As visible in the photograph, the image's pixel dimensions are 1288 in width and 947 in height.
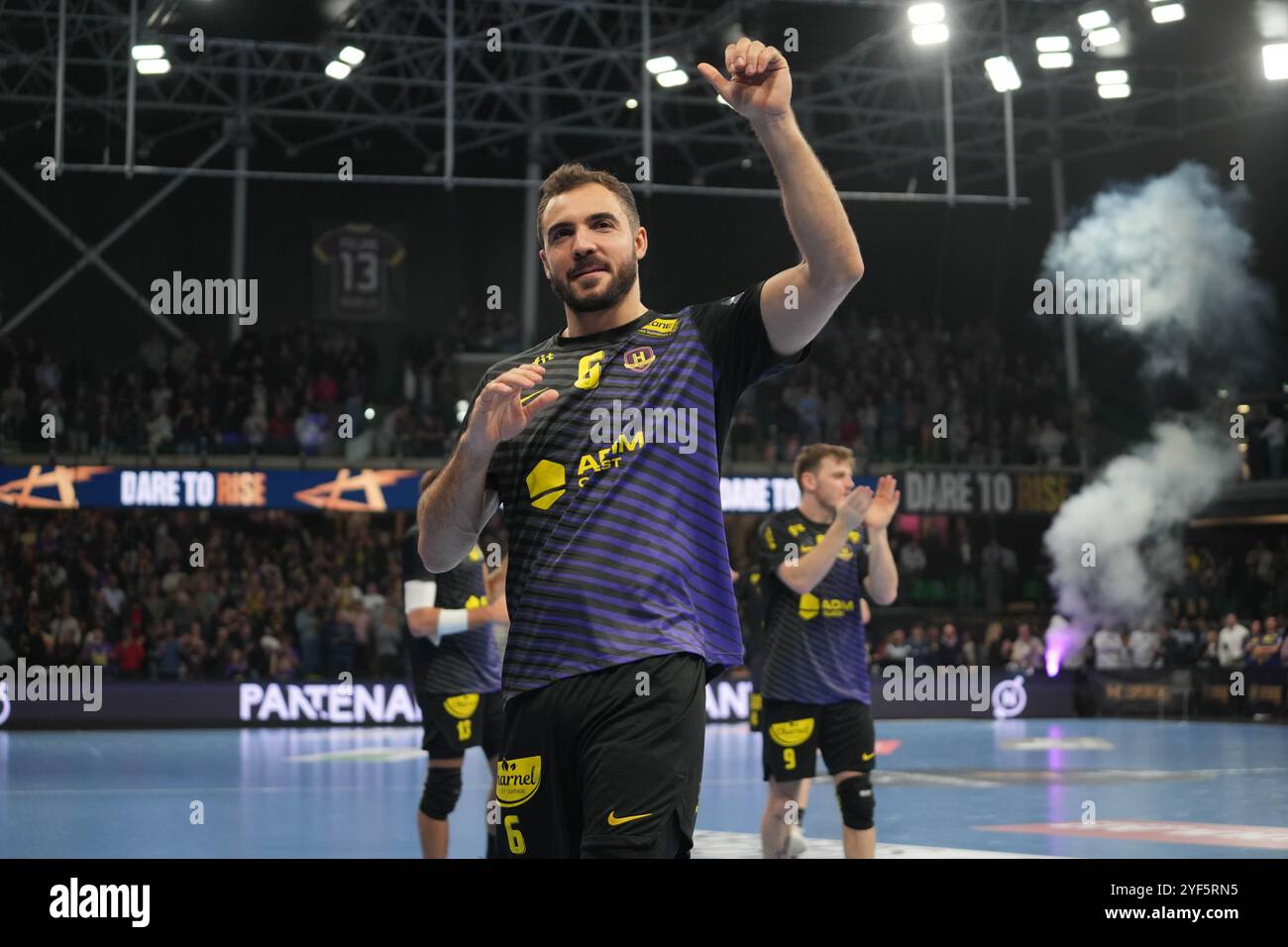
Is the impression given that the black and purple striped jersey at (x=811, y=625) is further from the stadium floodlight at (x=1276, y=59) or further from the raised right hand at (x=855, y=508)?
the stadium floodlight at (x=1276, y=59)

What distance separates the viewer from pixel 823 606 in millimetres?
8797

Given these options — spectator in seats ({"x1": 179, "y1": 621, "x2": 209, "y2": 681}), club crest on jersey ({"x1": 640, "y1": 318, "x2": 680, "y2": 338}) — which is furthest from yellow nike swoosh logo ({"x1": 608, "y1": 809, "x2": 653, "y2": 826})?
spectator in seats ({"x1": 179, "y1": 621, "x2": 209, "y2": 681})

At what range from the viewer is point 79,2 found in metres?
30.1

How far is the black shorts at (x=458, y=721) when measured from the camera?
871cm

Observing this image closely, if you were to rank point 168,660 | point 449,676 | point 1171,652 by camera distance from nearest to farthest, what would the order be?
point 449,676 < point 168,660 < point 1171,652

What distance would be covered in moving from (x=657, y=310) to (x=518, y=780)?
65.8ft

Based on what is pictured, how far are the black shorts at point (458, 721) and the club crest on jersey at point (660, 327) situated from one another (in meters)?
5.05

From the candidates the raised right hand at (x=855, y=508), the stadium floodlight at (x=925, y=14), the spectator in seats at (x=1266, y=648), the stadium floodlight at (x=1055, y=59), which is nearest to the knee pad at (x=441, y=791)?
the raised right hand at (x=855, y=508)

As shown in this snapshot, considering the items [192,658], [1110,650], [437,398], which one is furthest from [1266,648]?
[192,658]

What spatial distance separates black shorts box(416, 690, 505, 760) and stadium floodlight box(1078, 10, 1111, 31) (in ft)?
63.7

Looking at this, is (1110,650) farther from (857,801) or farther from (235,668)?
(857,801)

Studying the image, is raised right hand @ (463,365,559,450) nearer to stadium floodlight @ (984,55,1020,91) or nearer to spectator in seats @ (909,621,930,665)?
stadium floodlight @ (984,55,1020,91)

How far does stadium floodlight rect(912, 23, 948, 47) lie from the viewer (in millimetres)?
23641

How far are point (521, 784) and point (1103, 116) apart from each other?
33780mm
